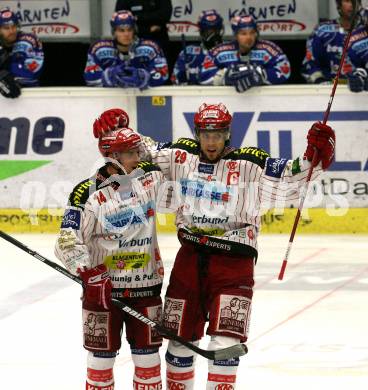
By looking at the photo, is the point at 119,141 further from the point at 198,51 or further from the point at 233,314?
the point at 198,51

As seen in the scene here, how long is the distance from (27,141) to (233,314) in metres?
6.14

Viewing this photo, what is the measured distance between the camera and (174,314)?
595 centimetres

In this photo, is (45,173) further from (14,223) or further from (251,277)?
(251,277)

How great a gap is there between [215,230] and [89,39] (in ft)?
25.1

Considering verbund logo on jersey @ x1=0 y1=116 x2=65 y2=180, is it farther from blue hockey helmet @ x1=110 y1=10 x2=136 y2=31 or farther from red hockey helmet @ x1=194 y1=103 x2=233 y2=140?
red hockey helmet @ x1=194 y1=103 x2=233 y2=140

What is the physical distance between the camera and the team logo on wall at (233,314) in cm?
583

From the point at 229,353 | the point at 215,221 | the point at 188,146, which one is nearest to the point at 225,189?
the point at 215,221

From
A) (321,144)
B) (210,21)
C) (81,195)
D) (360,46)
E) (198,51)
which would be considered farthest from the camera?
(198,51)

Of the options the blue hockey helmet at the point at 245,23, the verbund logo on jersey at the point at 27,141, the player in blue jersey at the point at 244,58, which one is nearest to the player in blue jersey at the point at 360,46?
the player in blue jersey at the point at 244,58

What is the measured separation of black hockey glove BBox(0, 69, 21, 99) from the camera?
11.4m

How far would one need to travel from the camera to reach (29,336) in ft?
25.8

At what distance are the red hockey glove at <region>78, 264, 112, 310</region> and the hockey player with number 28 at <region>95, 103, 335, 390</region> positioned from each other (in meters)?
0.38

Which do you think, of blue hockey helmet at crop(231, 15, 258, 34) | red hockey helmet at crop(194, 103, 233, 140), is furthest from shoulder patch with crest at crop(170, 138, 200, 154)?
blue hockey helmet at crop(231, 15, 258, 34)

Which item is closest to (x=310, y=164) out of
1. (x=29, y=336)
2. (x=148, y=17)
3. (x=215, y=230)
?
(x=215, y=230)
